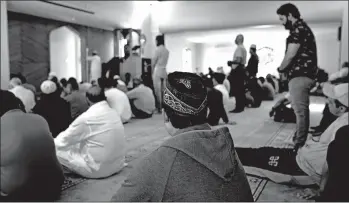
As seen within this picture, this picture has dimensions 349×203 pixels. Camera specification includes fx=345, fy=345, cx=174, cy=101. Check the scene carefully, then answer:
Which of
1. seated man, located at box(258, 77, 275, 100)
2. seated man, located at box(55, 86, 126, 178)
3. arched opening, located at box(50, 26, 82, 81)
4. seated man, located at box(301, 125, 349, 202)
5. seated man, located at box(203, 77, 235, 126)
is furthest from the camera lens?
arched opening, located at box(50, 26, 82, 81)

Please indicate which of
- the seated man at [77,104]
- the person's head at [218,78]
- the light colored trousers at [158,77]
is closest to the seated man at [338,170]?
the seated man at [77,104]

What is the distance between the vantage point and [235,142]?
12.7ft

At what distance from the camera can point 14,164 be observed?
76.7 inches

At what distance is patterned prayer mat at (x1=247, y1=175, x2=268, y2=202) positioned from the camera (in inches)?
89.1

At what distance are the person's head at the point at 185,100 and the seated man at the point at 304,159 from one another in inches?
58.1

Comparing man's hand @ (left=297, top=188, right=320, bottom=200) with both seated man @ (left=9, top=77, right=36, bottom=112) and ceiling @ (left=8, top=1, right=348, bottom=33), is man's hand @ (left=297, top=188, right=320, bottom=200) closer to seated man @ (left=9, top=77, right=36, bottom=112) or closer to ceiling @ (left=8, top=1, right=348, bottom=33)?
seated man @ (left=9, top=77, right=36, bottom=112)

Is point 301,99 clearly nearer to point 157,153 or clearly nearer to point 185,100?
point 185,100

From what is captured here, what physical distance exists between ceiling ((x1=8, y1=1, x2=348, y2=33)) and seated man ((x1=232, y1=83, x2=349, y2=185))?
529 centimetres

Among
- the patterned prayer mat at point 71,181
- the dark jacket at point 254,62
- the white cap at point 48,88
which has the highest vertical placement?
the dark jacket at point 254,62

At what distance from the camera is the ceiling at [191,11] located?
7957 mm

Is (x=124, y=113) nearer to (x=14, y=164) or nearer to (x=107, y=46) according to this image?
(x=14, y=164)

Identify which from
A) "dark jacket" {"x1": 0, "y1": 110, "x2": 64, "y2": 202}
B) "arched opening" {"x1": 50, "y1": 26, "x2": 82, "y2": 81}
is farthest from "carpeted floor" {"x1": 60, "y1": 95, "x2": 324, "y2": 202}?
"arched opening" {"x1": 50, "y1": 26, "x2": 82, "y2": 81}

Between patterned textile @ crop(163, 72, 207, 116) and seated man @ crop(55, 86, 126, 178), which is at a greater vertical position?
patterned textile @ crop(163, 72, 207, 116)

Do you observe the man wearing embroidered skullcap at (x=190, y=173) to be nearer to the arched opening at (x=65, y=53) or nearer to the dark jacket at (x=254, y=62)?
the dark jacket at (x=254, y=62)
